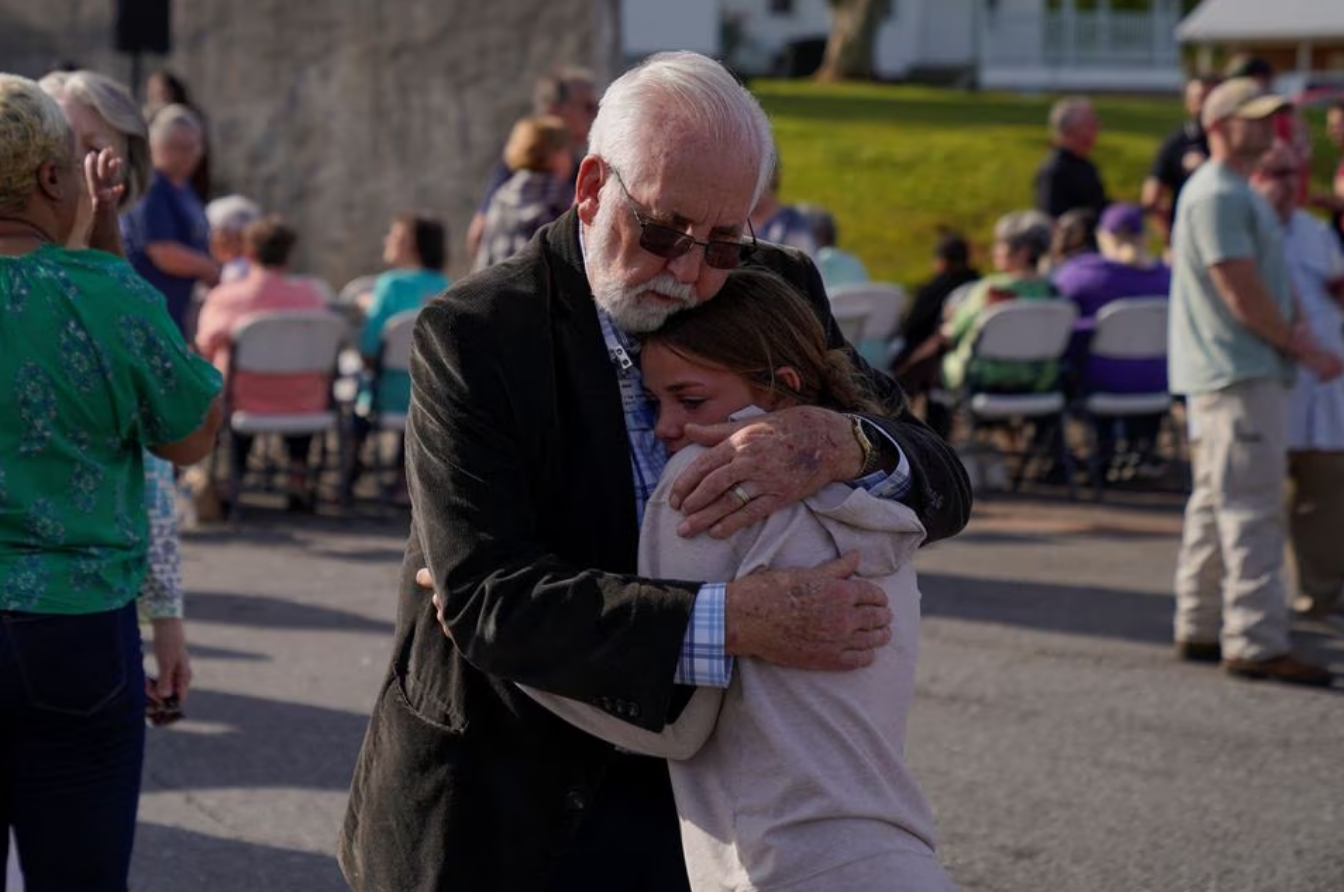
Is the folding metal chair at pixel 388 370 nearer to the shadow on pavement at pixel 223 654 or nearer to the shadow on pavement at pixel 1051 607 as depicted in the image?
the shadow on pavement at pixel 223 654

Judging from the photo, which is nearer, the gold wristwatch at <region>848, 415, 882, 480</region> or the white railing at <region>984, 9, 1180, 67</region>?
the gold wristwatch at <region>848, 415, 882, 480</region>

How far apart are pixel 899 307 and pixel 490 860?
9613 millimetres

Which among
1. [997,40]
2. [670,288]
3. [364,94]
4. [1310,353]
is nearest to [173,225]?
[1310,353]

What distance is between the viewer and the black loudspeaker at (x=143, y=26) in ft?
48.4

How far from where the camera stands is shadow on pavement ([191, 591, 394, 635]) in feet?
27.6

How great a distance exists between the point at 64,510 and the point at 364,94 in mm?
12635

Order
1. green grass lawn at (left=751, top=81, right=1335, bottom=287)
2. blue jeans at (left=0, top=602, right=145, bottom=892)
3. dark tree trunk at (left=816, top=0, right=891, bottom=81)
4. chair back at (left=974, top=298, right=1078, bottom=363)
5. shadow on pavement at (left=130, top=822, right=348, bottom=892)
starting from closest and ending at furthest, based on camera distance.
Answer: blue jeans at (left=0, top=602, right=145, bottom=892) < shadow on pavement at (left=130, top=822, right=348, bottom=892) < chair back at (left=974, top=298, right=1078, bottom=363) < green grass lawn at (left=751, top=81, right=1335, bottom=287) < dark tree trunk at (left=816, top=0, right=891, bottom=81)

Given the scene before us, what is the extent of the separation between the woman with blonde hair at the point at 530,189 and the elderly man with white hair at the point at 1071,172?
18.8 ft

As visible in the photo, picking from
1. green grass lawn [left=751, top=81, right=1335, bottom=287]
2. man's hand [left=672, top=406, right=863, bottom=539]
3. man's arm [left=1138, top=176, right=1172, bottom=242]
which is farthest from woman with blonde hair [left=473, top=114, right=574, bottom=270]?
green grass lawn [left=751, top=81, right=1335, bottom=287]

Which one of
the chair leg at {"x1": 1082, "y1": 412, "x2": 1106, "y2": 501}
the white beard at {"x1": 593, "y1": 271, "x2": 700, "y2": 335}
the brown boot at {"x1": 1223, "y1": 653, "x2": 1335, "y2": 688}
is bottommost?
the chair leg at {"x1": 1082, "y1": 412, "x2": 1106, "y2": 501}

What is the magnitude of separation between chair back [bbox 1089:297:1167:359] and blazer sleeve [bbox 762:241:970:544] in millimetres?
8534

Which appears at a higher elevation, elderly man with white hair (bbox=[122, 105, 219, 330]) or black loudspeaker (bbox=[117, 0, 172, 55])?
black loudspeaker (bbox=[117, 0, 172, 55])

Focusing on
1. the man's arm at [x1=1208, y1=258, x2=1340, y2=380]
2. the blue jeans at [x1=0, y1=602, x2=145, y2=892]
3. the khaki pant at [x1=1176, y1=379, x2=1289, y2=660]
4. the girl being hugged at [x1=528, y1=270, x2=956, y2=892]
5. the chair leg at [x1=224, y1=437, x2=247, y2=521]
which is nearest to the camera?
the girl being hugged at [x1=528, y1=270, x2=956, y2=892]

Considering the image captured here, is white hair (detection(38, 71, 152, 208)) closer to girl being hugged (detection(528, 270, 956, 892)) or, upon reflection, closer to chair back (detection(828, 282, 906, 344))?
girl being hugged (detection(528, 270, 956, 892))
